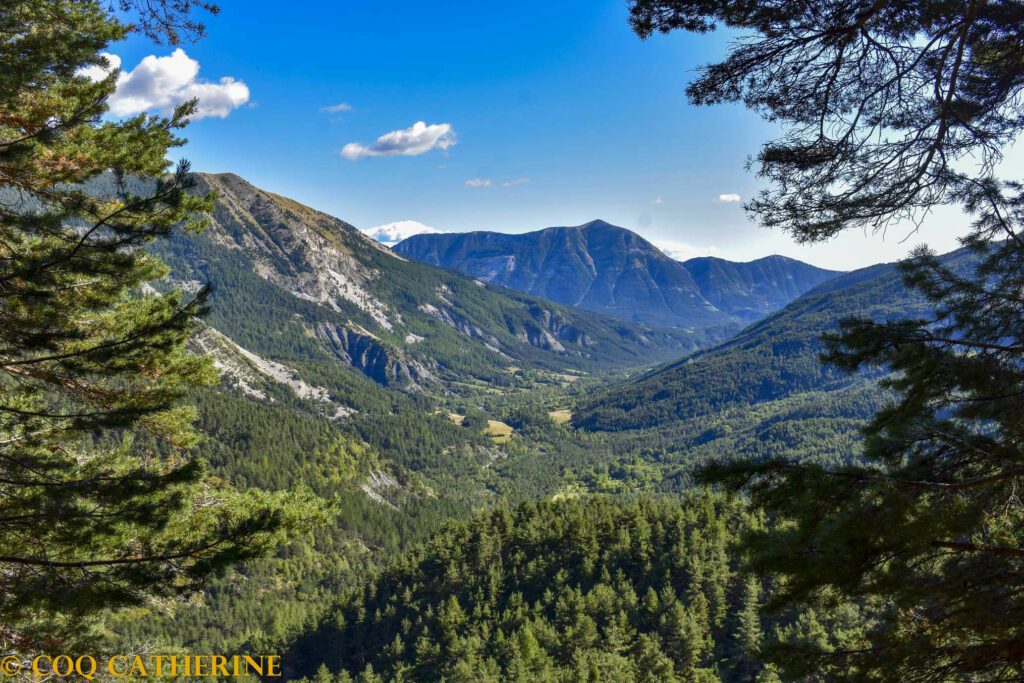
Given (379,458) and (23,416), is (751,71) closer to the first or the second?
(23,416)

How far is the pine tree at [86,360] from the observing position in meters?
8.27

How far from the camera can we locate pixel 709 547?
53531 millimetres

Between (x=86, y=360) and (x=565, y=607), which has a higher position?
(x=86, y=360)

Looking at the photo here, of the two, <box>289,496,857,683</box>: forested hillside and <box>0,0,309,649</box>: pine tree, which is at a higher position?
<box>0,0,309,649</box>: pine tree

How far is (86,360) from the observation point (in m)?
9.64

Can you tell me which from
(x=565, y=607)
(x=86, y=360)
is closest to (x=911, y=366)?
(x=86, y=360)

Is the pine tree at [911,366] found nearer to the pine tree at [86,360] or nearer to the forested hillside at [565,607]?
the pine tree at [86,360]

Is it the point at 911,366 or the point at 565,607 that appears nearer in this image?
the point at 911,366

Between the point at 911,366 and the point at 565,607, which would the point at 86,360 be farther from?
the point at 565,607

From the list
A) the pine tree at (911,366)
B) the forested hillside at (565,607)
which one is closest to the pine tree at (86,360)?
the pine tree at (911,366)

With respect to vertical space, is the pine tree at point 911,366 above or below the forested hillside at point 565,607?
above

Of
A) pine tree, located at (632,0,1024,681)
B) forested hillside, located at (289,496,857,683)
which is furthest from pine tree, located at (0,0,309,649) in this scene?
forested hillside, located at (289,496,857,683)

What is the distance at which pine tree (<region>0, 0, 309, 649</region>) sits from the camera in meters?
8.27

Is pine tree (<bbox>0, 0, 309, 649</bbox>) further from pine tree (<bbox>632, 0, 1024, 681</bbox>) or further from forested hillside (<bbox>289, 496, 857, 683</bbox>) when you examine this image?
forested hillside (<bbox>289, 496, 857, 683</bbox>)
